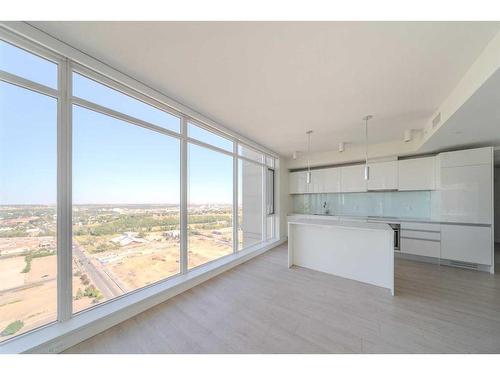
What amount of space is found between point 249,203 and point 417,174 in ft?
13.1

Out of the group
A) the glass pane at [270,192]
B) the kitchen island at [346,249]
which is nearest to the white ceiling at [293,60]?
the kitchen island at [346,249]

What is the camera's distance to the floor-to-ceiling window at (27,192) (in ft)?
4.95

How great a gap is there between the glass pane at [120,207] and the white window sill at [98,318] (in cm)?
13

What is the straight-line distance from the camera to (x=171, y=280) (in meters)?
2.66

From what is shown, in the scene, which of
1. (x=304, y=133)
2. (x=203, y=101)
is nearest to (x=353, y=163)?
(x=304, y=133)

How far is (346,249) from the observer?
313 cm

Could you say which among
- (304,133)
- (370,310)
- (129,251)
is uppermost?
(304,133)

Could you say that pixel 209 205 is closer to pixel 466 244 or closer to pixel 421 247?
pixel 421 247

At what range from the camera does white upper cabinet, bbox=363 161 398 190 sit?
175 inches

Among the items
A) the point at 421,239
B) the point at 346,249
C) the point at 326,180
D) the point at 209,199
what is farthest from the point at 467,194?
the point at 209,199

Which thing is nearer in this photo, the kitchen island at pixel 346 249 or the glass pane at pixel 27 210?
the glass pane at pixel 27 210

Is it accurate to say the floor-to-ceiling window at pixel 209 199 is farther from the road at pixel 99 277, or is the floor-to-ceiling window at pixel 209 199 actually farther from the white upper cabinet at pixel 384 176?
the white upper cabinet at pixel 384 176

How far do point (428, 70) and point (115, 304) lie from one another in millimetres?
4227
